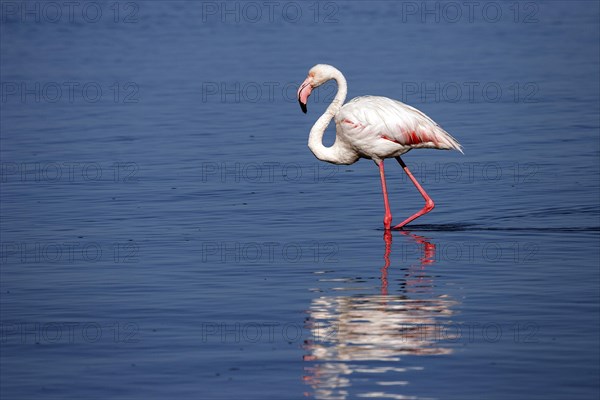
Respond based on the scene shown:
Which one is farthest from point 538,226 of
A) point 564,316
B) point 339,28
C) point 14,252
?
point 339,28

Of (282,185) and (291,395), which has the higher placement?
(282,185)

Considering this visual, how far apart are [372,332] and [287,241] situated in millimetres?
3301

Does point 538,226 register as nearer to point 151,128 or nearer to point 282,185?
point 282,185

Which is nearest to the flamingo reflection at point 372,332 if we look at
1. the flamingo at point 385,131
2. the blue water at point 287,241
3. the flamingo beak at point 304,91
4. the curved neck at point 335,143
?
the blue water at point 287,241

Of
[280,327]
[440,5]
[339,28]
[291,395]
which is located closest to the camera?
[291,395]

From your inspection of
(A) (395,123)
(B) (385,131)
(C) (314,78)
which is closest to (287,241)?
(B) (385,131)

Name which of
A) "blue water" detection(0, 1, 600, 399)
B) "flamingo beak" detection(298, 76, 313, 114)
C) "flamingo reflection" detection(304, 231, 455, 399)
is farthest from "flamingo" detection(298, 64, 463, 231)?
"flamingo reflection" detection(304, 231, 455, 399)

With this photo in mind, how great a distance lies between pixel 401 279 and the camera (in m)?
10.1

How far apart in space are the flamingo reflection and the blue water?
24 millimetres

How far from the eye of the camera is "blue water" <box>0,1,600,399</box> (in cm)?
792

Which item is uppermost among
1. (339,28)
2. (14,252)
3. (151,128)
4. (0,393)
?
(339,28)

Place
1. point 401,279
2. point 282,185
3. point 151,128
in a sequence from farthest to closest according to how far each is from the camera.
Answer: point 151,128, point 282,185, point 401,279

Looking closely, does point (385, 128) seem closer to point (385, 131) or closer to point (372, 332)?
point (385, 131)

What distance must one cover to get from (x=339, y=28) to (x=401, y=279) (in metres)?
27.2
